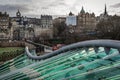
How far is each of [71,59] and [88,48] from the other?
41cm

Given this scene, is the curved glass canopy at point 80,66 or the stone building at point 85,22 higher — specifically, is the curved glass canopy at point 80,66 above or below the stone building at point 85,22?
above

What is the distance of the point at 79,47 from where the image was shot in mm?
3689

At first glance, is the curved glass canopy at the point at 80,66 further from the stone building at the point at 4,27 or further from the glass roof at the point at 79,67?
the stone building at the point at 4,27

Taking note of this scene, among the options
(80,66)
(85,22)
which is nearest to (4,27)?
(85,22)

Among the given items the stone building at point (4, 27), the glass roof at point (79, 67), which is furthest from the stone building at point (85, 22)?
the glass roof at point (79, 67)

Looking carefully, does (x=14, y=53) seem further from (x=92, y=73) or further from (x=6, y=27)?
(x=6, y=27)

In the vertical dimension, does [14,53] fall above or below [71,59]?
below

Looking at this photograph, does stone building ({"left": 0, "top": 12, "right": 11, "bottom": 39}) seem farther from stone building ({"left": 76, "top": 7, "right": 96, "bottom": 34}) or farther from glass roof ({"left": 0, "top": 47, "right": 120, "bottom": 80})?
glass roof ({"left": 0, "top": 47, "right": 120, "bottom": 80})

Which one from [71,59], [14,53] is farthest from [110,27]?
[71,59]

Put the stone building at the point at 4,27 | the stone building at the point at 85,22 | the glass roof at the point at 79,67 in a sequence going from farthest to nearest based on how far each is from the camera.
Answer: the stone building at the point at 85,22
the stone building at the point at 4,27
the glass roof at the point at 79,67

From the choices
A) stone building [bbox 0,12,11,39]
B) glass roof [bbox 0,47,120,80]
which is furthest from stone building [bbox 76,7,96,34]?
glass roof [bbox 0,47,120,80]

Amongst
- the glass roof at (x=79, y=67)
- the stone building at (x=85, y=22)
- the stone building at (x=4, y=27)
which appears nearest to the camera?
the glass roof at (x=79, y=67)

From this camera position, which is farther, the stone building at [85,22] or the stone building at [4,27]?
the stone building at [85,22]

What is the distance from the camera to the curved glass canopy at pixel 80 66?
9.53 ft
